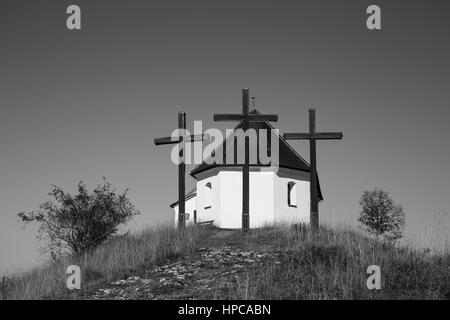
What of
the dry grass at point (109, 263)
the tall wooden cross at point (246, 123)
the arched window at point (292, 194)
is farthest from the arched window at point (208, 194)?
the dry grass at point (109, 263)

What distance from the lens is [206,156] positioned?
26.9 m

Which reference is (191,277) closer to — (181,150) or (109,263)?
(109,263)

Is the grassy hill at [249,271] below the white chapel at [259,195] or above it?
below

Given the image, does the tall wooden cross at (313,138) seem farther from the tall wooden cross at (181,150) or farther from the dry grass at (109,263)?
the dry grass at (109,263)

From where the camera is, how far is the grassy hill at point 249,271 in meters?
11.5

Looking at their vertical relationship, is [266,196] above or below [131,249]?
above

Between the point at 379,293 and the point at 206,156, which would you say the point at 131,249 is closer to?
→ the point at 379,293

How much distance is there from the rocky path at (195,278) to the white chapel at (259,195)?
389 inches

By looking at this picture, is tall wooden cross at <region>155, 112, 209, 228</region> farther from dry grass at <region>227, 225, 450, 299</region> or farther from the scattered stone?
dry grass at <region>227, 225, 450, 299</region>

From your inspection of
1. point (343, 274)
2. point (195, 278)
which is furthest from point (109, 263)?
point (343, 274)
